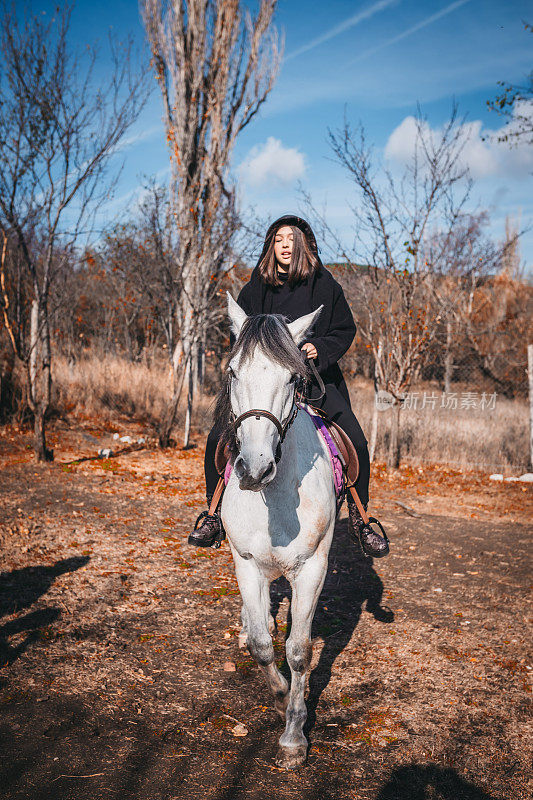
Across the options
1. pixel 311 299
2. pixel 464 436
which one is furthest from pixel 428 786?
pixel 464 436

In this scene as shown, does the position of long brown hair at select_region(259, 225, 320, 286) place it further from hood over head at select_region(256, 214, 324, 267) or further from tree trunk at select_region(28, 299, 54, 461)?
tree trunk at select_region(28, 299, 54, 461)

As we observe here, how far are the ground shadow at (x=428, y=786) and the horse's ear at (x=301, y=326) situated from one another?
2.11 metres

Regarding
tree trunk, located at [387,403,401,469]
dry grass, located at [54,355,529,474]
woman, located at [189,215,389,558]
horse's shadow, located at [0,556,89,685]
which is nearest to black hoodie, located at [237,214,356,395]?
woman, located at [189,215,389,558]

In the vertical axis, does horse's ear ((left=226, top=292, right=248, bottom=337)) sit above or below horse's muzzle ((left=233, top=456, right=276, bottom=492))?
above

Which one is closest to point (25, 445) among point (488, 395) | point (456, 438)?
point (456, 438)

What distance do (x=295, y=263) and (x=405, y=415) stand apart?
8.45m

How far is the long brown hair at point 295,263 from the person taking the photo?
119 inches

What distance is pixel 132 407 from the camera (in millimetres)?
12461

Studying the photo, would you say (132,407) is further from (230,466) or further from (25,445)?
(230,466)

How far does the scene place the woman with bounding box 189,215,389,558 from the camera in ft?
10.0

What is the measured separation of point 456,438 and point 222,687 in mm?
8446

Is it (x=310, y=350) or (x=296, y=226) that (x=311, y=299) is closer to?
(x=296, y=226)

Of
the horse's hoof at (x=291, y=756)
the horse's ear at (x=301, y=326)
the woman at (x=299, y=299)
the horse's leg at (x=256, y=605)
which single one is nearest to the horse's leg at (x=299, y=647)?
the horse's hoof at (x=291, y=756)

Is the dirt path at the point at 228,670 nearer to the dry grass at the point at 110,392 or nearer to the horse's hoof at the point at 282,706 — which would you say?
the horse's hoof at the point at 282,706
